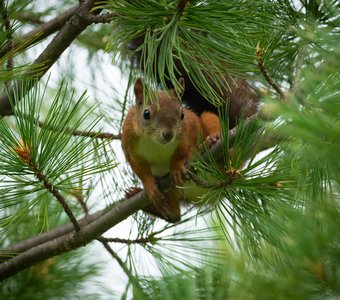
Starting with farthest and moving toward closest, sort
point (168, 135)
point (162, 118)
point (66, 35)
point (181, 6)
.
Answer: point (162, 118), point (168, 135), point (66, 35), point (181, 6)

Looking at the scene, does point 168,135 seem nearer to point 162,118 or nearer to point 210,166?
point 162,118

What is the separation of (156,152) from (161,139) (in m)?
0.18

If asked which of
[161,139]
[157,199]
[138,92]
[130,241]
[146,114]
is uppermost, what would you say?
[138,92]

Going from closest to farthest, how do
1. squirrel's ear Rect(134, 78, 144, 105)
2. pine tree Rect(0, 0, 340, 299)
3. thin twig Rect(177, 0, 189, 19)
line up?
pine tree Rect(0, 0, 340, 299)
thin twig Rect(177, 0, 189, 19)
squirrel's ear Rect(134, 78, 144, 105)

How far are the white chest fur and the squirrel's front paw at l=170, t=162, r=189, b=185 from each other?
0.08 metres

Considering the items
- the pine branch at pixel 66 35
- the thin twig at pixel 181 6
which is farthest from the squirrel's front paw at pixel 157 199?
the thin twig at pixel 181 6

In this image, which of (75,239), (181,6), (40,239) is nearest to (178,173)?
(75,239)

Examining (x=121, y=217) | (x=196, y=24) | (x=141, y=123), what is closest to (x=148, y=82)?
(x=196, y=24)

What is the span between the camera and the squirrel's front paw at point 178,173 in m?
1.96

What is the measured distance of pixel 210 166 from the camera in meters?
1.54

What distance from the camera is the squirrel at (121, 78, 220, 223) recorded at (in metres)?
2.04

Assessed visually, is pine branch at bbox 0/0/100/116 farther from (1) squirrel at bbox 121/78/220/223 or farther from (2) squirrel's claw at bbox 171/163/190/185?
(2) squirrel's claw at bbox 171/163/190/185

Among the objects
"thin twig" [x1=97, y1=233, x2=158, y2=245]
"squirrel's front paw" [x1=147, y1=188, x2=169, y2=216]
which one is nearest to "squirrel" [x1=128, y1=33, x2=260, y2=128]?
"squirrel's front paw" [x1=147, y1=188, x2=169, y2=216]

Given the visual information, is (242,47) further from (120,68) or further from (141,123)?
(120,68)
